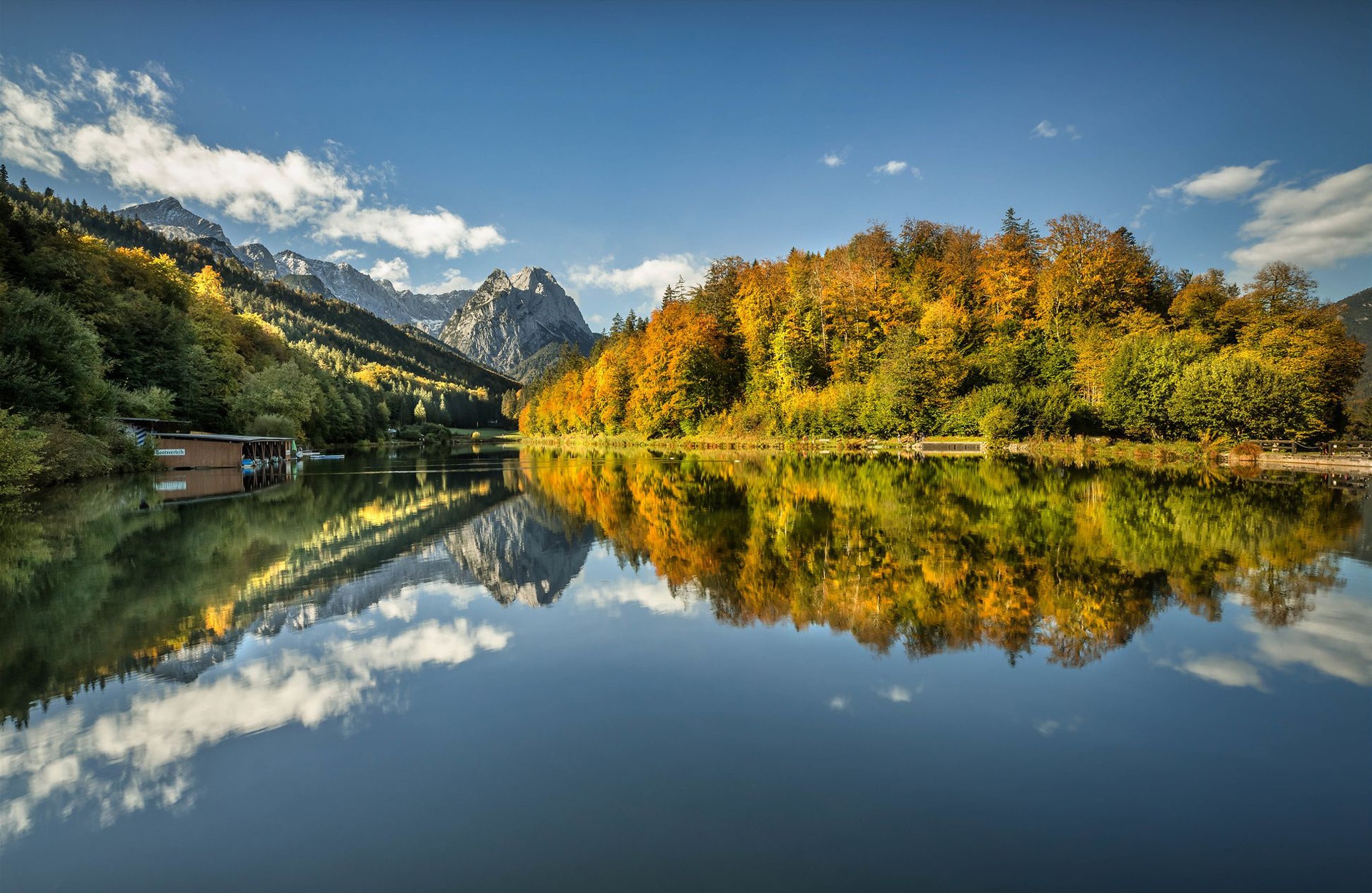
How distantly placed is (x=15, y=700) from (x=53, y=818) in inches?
103

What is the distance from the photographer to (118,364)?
4153 centimetres

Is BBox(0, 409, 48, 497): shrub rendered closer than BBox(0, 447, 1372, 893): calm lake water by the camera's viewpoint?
No

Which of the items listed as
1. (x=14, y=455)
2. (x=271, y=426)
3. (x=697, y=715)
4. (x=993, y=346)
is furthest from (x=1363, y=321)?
(x=14, y=455)

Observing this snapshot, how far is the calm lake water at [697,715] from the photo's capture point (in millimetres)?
3564

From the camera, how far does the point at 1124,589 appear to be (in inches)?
357

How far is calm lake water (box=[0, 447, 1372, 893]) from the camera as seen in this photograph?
11.7 feet

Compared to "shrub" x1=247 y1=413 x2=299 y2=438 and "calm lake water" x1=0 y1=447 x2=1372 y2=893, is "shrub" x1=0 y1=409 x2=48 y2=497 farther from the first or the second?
"shrub" x1=247 y1=413 x2=299 y2=438

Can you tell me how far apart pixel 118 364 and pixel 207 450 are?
33.5ft

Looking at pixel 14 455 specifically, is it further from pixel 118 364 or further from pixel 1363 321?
pixel 1363 321

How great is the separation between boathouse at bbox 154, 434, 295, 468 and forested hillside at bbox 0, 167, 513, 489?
2.60m

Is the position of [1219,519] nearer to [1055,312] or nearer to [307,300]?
[1055,312]

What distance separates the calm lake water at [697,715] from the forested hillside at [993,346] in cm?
3110

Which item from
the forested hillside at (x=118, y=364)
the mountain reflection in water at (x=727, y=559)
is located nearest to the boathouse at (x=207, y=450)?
the forested hillside at (x=118, y=364)

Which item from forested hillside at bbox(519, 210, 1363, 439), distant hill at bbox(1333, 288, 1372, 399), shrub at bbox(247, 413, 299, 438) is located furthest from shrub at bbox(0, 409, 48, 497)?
distant hill at bbox(1333, 288, 1372, 399)
